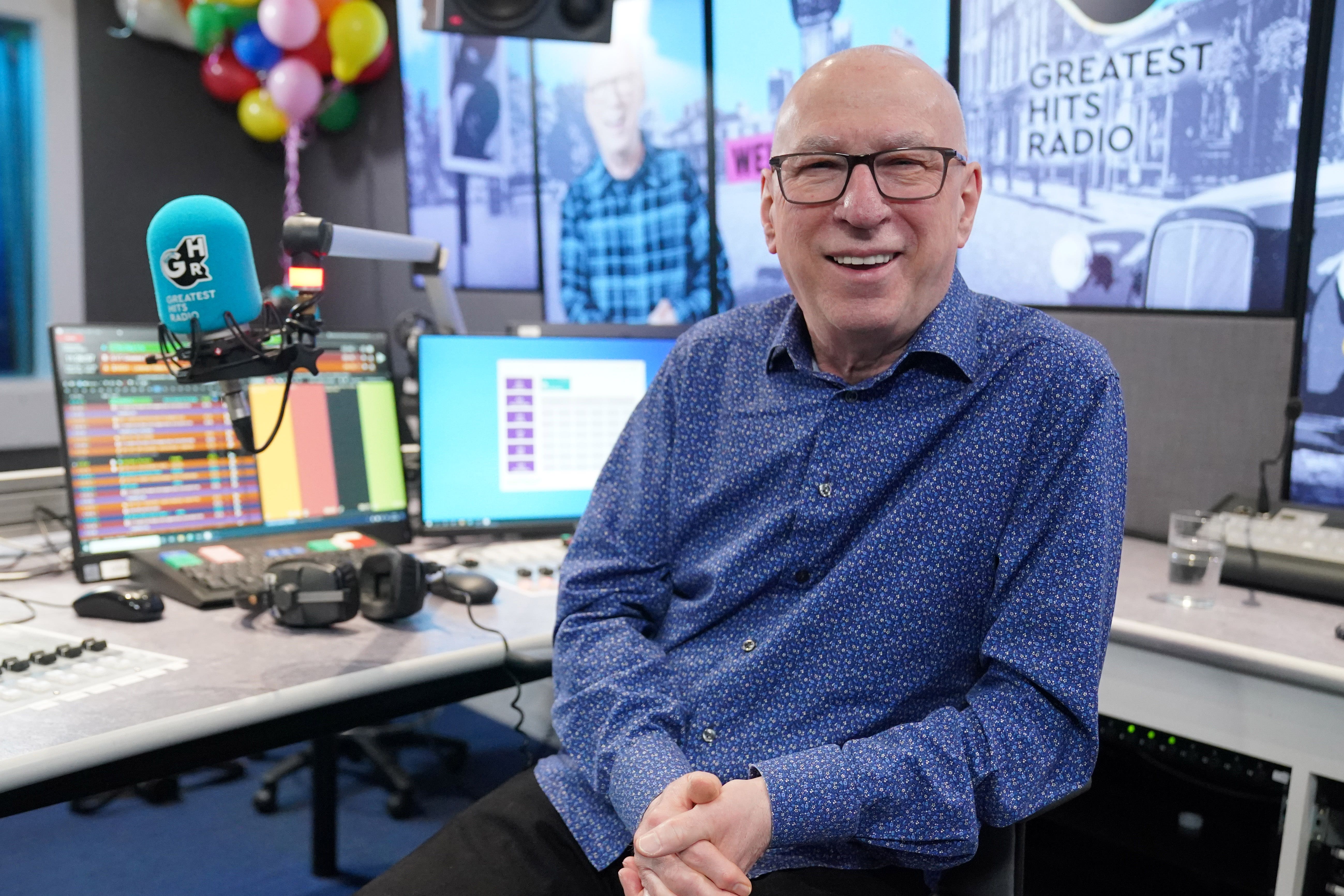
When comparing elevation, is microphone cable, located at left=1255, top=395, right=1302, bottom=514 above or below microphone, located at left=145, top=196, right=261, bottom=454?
below

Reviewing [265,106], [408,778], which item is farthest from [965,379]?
[265,106]

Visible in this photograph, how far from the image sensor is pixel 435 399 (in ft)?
6.31

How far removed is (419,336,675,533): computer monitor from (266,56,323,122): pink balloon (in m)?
3.09

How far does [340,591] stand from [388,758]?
140cm

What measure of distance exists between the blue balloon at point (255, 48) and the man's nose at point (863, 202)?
3997 millimetres

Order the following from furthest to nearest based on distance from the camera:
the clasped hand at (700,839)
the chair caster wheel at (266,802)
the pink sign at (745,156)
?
the pink sign at (745,156), the chair caster wheel at (266,802), the clasped hand at (700,839)

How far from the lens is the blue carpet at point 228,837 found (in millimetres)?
2236

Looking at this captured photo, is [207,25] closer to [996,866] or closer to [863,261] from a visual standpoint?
[863,261]

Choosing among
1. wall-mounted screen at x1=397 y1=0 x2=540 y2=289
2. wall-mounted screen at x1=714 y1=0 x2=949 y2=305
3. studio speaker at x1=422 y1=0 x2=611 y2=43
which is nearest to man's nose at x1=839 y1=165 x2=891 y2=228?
studio speaker at x1=422 y1=0 x2=611 y2=43

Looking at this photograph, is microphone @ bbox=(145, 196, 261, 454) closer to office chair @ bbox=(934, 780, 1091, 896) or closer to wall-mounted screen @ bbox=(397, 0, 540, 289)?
office chair @ bbox=(934, 780, 1091, 896)

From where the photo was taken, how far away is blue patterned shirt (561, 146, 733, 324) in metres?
3.68

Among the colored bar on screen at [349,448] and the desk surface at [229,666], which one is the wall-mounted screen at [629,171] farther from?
the desk surface at [229,666]

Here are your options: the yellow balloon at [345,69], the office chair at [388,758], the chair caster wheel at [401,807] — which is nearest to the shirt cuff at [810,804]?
the office chair at [388,758]

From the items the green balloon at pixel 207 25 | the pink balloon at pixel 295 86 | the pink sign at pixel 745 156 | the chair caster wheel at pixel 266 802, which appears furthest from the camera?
the pink balloon at pixel 295 86
